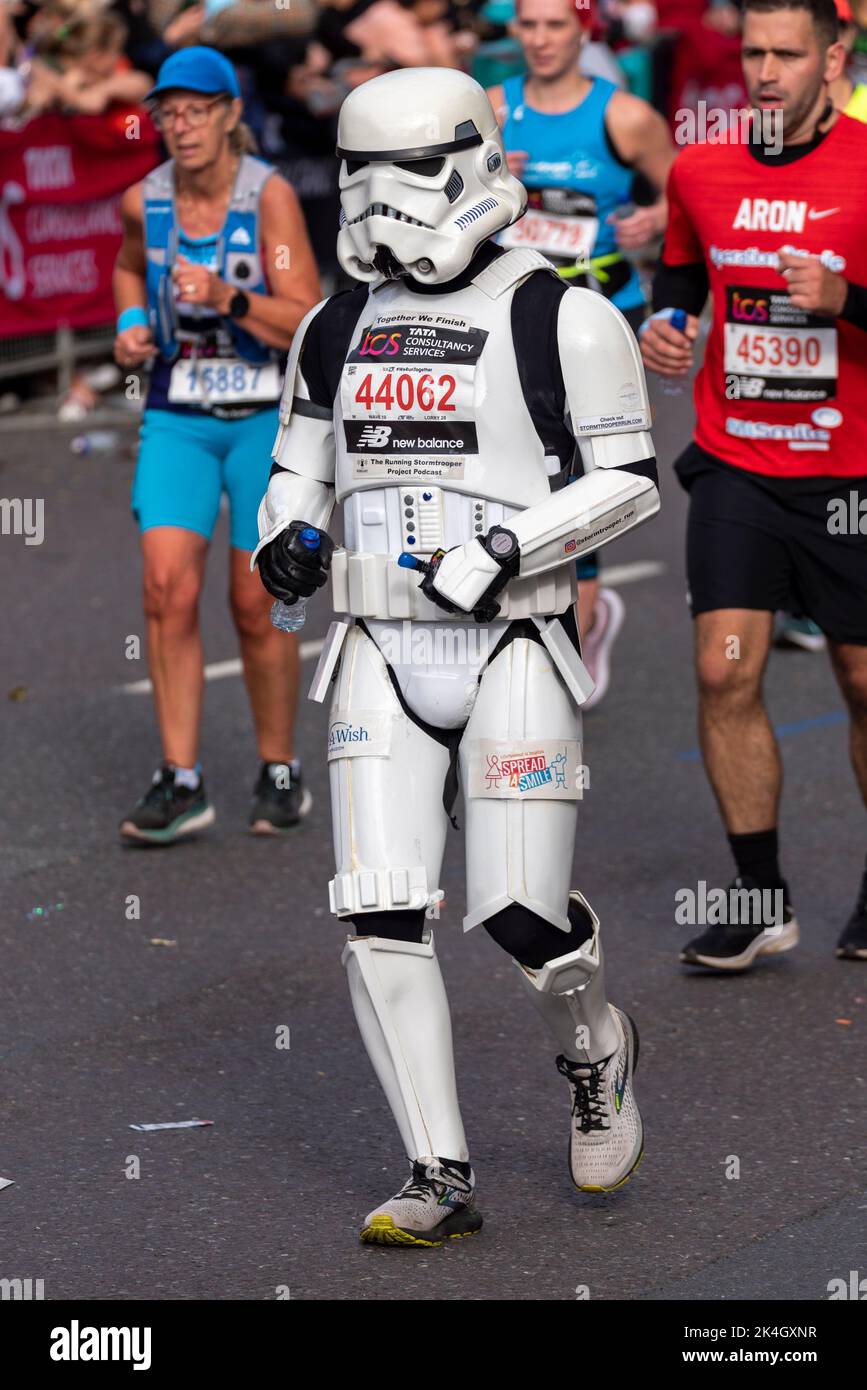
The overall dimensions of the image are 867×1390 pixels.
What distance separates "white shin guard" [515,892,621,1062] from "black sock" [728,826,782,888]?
5.02 ft

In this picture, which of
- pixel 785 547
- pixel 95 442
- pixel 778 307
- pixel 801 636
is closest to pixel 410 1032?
pixel 785 547

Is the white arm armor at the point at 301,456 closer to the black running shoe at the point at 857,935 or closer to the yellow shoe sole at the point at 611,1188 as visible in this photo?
the yellow shoe sole at the point at 611,1188

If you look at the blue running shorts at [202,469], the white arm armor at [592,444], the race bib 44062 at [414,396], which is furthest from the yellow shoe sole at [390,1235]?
the blue running shorts at [202,469]

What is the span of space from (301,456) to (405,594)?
1.32 feet

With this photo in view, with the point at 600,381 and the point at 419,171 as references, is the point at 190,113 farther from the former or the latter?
the point at 600,381

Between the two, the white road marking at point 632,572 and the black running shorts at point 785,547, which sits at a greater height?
the black running shorts at point 785,547

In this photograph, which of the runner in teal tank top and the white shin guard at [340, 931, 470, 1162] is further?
the runner in teal tank top

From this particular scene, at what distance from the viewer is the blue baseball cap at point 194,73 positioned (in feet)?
23.2

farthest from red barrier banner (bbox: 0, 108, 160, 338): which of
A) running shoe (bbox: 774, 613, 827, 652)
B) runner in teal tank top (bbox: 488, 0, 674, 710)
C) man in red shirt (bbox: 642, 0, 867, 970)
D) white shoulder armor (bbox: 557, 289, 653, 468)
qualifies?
white shoulder armor (bbox: 557, 289, 653, 468)

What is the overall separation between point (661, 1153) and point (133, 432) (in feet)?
29.2

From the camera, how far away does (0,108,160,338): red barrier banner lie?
43.1 feet

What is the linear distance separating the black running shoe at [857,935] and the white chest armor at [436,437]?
79.4 inches

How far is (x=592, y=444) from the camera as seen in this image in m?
4.61

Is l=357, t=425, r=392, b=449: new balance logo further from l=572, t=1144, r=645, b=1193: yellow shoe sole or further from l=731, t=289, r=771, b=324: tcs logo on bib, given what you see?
l=731, t=289, r=771, b=324: tcs logo on bib
